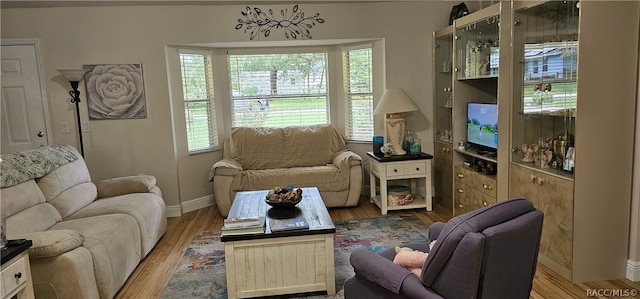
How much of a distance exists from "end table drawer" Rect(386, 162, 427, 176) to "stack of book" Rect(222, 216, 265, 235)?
2.03 metres

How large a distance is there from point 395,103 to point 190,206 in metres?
2.61

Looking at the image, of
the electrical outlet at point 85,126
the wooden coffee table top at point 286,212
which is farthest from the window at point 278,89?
the wooden coffee table top at point 286,212

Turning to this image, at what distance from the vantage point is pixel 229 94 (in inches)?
207

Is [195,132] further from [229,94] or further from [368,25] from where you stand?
[368,25]

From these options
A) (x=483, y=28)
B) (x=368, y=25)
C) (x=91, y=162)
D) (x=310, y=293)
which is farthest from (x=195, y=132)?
(x=483, y=28)

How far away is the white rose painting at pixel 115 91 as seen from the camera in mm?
4406

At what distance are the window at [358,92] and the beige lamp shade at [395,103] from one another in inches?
21.9

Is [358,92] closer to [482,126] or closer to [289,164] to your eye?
[289,164]

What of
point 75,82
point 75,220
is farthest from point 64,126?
point 75,220

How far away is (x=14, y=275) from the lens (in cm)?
196

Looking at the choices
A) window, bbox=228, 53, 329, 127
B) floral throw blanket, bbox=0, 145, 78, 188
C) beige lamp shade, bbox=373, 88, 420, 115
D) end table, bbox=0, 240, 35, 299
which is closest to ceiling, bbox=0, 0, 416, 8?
window, bbox=228, 53, 329, 127

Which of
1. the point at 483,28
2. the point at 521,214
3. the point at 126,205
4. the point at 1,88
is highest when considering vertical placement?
the point at 483,28

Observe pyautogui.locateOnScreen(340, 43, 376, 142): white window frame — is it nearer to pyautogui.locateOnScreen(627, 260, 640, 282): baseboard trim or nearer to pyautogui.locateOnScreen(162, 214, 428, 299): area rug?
pyautogui.locateOnScreen(162, 214, 428, 299): area rug

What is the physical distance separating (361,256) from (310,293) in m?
0.85
